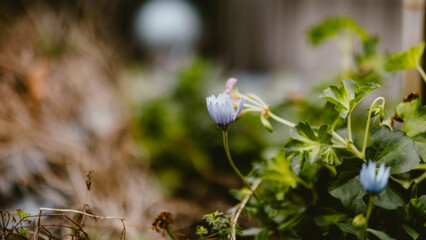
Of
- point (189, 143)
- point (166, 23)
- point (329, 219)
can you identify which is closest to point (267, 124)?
point (329, 219)

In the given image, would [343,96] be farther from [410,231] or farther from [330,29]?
[330,29]

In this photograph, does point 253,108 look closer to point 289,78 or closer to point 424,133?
point 424,133

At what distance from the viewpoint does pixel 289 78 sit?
5.78 feet

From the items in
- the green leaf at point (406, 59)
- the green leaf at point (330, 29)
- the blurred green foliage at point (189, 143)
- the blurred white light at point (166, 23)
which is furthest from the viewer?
the blurred white light at point (166, 23)

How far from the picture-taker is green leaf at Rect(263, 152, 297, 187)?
68cm

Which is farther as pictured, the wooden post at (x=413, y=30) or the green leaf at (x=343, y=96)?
the wooden post at (x=413, y=30)

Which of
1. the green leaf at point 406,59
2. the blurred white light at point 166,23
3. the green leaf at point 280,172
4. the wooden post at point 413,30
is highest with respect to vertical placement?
the blurred white light at point 166,23

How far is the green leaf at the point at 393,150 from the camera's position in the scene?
508 mm

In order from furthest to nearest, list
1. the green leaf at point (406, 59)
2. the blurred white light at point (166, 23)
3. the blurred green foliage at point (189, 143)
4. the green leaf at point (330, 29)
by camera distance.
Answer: the blurred white light at point (166, 23) → the blurred green foliage at point (189, 143) → the green leaf at point (330, 29) → the green leaf at point (406, 59)

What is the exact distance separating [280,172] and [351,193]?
18 cm

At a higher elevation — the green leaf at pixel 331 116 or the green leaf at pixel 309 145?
the green leaf at pixel 331 116

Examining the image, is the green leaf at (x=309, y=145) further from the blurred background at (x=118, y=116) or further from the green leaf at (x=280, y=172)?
the blurred background at (x=118, y=116)

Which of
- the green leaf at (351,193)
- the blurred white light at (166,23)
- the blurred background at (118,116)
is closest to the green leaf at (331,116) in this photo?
the green leaf at (351,193)

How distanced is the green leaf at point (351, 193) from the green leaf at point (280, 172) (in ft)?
0.42
